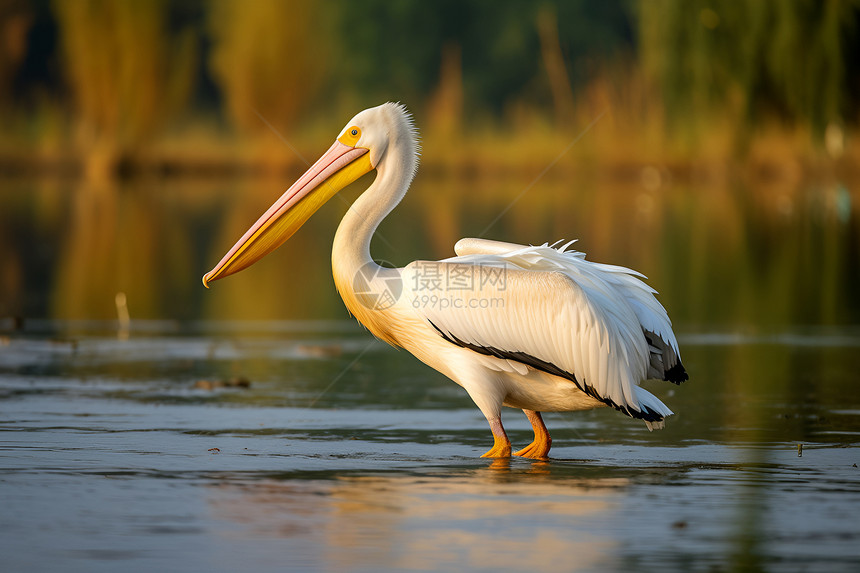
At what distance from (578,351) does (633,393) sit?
29cm

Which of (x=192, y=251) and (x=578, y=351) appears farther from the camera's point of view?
(x=192, y=251)

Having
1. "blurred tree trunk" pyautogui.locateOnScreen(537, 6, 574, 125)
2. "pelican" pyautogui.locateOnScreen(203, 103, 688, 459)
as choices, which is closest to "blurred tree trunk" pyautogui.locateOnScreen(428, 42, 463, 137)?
"blurred tree trunk" pyautogui.locateOnScreen(537, 6, 574, 125)

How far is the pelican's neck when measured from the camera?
251 inches

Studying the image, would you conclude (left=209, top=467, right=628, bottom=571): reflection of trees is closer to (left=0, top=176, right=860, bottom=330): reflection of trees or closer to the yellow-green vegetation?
(left=0, top=176, right=860, bottom=330): reflection of trees

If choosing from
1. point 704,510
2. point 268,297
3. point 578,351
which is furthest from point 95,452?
point 268,297

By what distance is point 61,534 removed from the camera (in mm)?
4543

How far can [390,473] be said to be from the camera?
220 inches

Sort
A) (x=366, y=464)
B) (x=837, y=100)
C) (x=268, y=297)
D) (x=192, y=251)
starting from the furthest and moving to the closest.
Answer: (x=837, y=100), (x=192, y=251), (x=268, y=297), (x=366, y=464)

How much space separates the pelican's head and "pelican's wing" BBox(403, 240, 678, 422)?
2.65ft

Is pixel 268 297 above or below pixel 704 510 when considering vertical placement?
above

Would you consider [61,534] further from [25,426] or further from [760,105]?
[760,105]

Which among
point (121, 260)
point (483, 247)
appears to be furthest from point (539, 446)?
point (121, 260)

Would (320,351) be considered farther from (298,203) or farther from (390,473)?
(390,473)

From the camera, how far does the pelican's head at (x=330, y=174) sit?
22.0 ft
